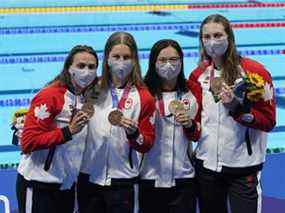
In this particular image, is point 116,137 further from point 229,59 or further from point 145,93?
point 229,59

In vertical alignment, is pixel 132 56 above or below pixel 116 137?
above

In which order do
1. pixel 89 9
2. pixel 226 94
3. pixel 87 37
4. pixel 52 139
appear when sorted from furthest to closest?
pixel 89 9 < pixel 87 37 < pixel 226 94 < pixel 52 139

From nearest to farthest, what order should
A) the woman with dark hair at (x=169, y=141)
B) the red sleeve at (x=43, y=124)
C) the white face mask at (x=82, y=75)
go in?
the red sleeve at (x=43, y=124), the white face mask at (x=82, y=75), the woman with dark hair at (x=169, y=141)

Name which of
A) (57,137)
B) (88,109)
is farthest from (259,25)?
(57,137)

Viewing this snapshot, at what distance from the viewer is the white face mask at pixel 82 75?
2.92m

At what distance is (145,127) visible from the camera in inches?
116

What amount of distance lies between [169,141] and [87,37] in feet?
23.5

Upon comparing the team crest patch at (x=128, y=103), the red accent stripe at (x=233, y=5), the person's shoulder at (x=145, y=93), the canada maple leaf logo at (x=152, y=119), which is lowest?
the canada maple leaf logo at (x=152, y=119)

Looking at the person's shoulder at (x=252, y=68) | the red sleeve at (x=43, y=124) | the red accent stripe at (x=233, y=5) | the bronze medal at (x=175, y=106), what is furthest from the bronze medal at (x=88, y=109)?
the red accent stripe at (x=233, y=5)

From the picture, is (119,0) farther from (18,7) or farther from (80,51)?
(80,51)

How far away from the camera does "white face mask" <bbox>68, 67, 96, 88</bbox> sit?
Answer: 9.59 feet

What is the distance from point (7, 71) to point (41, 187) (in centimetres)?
538

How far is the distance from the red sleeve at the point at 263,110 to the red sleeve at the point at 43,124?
32.0 inches

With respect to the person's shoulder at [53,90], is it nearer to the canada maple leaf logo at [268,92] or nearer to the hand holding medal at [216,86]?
the hand holding medal at [216,86]
